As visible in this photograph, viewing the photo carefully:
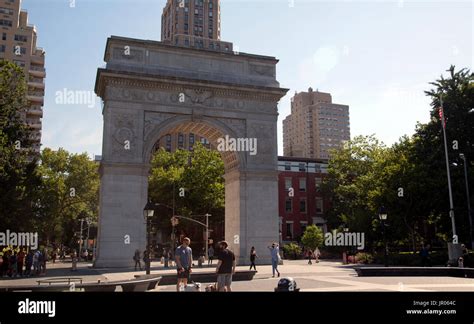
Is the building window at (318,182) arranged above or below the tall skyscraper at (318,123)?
below

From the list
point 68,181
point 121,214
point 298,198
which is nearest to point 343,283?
point 121,214

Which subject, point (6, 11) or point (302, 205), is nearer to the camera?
point (302, 205)

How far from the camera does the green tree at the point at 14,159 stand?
3011 cm

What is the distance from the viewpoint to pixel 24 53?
8031cm

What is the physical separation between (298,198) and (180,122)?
35941 millimetres

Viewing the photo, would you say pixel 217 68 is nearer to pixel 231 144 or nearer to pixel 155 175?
pixel 231 144

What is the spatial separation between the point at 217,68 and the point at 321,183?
3512cm

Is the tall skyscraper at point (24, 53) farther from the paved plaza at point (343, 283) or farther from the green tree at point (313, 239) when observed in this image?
the paved plaza at point (343, 283)

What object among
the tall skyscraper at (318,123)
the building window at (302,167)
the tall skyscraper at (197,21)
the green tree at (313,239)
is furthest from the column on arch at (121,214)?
the tall skyscraper at (318,123)

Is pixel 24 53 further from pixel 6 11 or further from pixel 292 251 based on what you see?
pixel 292 251

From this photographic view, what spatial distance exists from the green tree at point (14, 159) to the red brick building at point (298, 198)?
37.6 metres

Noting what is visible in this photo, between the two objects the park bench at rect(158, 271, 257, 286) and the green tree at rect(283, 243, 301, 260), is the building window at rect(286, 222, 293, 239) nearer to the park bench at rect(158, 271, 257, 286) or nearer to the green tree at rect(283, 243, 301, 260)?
the green tree at rect(283, 243, 301, 260)
